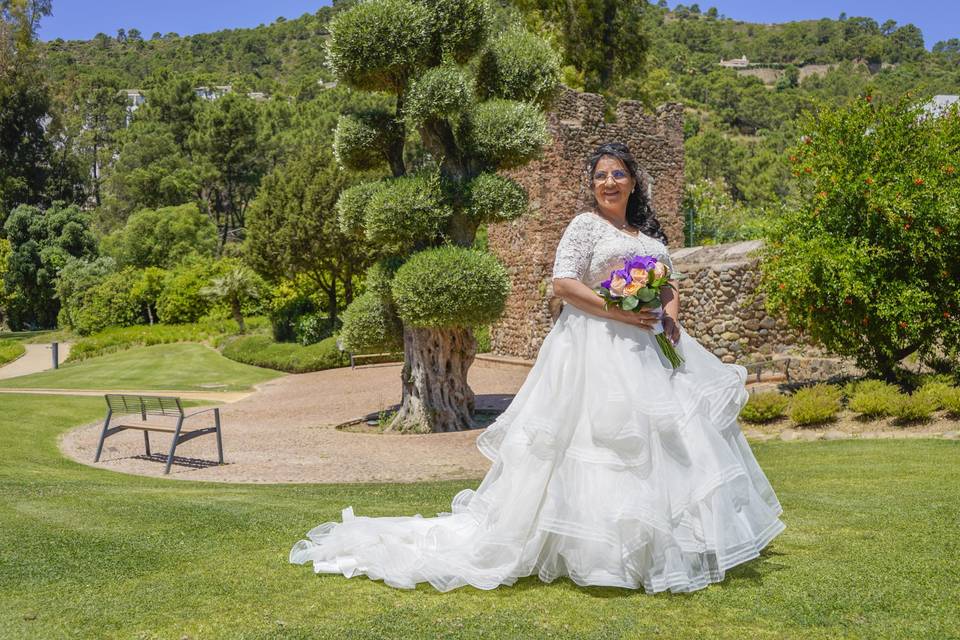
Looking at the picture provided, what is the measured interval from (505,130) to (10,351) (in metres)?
25.7

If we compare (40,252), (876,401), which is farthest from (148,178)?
(876,401)

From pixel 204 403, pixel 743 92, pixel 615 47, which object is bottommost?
pixel 204 403

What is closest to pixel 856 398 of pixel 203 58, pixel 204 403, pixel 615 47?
pixel 204 403

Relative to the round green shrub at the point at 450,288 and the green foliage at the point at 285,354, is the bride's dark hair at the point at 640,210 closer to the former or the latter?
the round green shrub at the point at 450,288

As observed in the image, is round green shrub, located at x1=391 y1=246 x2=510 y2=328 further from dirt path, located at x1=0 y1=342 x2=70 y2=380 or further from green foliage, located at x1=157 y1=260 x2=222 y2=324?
green foliage, located at x1=157 y1=260 x2=222 y2=324

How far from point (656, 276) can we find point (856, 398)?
22.0 ft

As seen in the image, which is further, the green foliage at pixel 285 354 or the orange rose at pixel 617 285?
the green foliage at pixel 285 354

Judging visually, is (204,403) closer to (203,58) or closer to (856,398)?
(856,398)

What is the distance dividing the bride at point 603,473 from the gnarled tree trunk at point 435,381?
8.02 metres

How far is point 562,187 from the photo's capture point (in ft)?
62.2

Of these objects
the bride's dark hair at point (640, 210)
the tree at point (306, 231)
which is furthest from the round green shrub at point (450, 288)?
the tree at point (306, 231)

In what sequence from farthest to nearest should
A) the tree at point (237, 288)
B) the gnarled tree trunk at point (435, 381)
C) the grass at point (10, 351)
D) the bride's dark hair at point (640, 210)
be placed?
the tree at point (237, 288) → the grass at point (10, 351) → the gnarled tree trunk at point (435, 381) → the bride's dark hair at point (640, 210)

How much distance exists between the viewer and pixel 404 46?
36.8ft

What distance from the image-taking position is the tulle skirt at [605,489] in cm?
353
